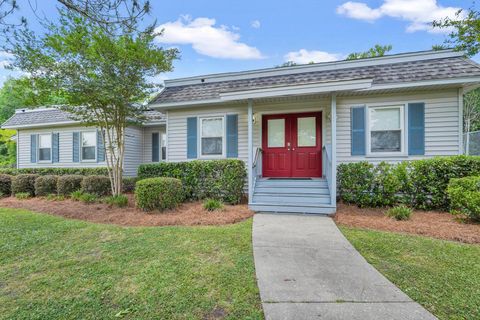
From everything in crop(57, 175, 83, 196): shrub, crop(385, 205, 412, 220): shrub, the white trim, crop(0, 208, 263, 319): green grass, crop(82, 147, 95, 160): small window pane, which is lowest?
crop(0, 208, 263, 319): green grass

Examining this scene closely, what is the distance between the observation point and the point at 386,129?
677 cm

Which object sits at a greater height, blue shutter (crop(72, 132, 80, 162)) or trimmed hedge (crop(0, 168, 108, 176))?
blue shutter (crop(72, 132, 80, 162))

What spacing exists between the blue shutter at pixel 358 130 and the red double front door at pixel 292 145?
971 mm

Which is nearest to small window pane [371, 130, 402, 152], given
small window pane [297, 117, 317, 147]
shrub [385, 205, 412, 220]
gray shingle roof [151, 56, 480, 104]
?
gray shingle roof [151, 56, 480, 104]

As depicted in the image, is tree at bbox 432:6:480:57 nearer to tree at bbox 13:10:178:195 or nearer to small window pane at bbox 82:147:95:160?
tree at bbox 13:10:178:195

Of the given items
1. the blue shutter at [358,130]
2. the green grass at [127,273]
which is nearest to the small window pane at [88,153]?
Answer: the green grass at [127,273]

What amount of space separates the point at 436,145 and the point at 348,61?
359 cm

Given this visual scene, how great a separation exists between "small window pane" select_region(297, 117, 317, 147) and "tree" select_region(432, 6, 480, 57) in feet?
12.9

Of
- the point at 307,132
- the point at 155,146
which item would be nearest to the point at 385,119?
the point at 307,132

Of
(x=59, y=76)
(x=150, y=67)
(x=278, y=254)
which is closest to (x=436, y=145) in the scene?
(x=278, y=254)

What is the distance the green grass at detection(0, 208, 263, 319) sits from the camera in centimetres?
229

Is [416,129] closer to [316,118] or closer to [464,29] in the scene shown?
[464,29]

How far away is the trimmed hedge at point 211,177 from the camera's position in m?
7.00

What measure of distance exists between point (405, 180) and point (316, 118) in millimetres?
3036
